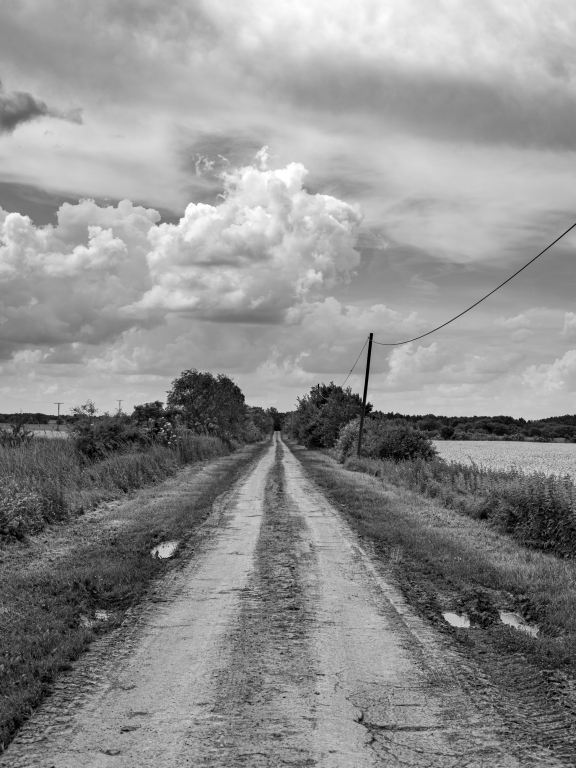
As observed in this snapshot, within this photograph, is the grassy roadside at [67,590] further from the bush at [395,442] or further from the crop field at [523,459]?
the bush at [395,442]

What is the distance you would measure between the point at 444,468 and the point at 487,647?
1848cm

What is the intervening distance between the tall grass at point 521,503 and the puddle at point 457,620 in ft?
18.6

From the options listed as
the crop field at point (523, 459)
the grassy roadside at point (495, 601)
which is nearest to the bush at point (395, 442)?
the crop field at point (523, 459)

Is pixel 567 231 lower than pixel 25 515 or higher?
higher

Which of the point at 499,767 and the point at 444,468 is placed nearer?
the point at 499,767

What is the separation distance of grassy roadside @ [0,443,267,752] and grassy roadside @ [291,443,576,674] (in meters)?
3.63

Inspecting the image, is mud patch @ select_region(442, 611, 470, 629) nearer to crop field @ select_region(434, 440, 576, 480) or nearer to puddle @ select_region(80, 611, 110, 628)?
puddle @ select_region(80, 611, 110, 628)

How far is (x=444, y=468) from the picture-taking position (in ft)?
80.6

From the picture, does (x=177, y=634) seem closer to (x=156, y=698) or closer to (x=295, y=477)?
(x=156, y=698)

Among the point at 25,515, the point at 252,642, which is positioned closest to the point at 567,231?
the point at 252,642

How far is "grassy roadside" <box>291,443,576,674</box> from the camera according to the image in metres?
6.90

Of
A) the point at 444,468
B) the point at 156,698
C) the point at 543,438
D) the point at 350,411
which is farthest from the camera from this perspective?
the point at 543,438

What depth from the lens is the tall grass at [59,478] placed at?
12.8 m

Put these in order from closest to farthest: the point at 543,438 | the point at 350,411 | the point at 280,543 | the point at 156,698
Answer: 1. the point at 156,698
2. the point at 280,543
3. the point at 350,411
4. the point at 543,438
